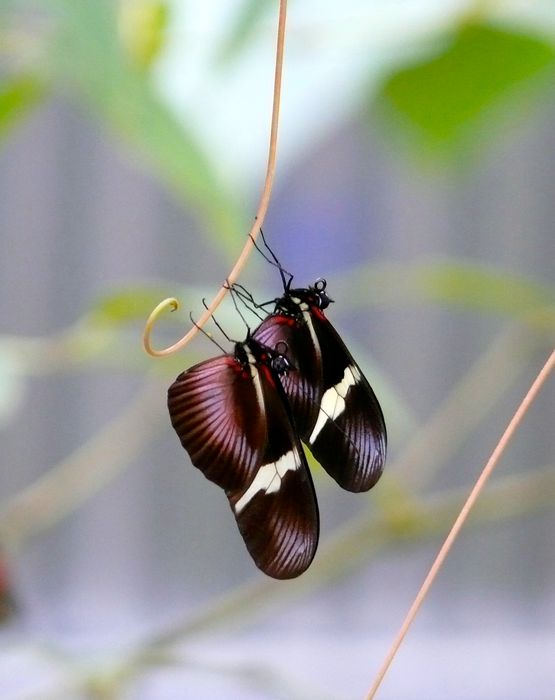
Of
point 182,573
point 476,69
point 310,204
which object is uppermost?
point 310,204

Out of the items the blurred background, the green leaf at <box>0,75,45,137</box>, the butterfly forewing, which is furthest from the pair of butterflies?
the blurred background

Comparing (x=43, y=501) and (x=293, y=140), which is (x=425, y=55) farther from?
(x=43, y=501)

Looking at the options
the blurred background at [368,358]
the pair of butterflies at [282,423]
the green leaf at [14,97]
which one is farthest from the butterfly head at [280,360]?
the blurred background at [368,358]

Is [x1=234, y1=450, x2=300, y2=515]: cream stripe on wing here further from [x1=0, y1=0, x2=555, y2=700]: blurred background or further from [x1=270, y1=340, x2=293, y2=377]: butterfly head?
[x1=0, y1=0, x2=555, y2=700]: blurred background

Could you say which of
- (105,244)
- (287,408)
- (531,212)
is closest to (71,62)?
(287,408)

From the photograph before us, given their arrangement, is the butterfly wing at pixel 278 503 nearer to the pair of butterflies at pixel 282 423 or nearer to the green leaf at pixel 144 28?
the pair of butterflies at pixel 282 423

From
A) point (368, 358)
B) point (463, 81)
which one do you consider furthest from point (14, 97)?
point (368, 358)
